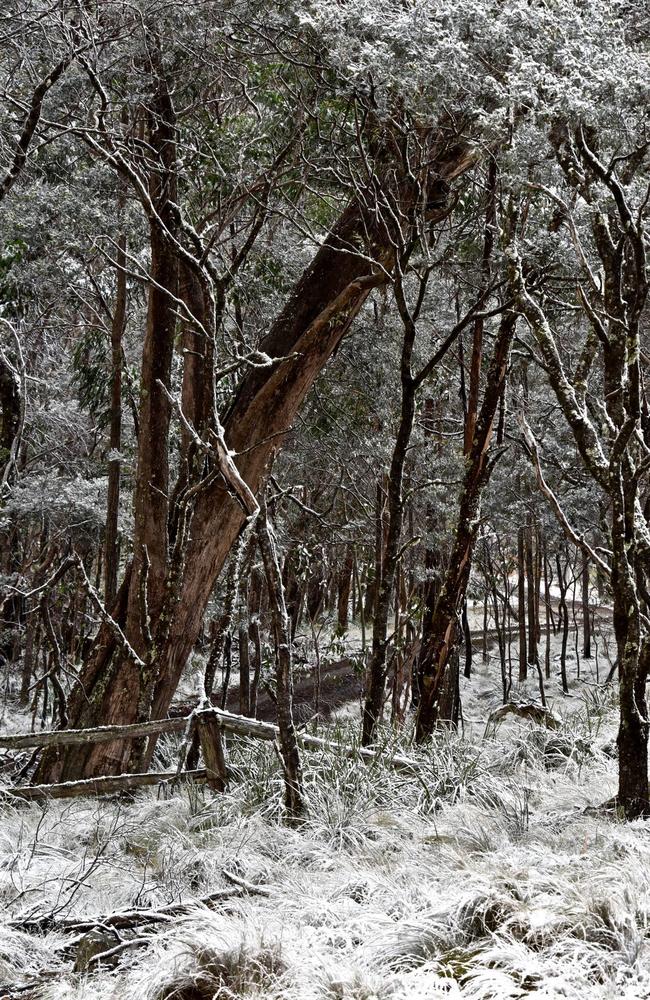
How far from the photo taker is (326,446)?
423 inches

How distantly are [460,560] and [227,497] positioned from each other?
1808 mm

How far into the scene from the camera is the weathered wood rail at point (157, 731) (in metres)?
4.52

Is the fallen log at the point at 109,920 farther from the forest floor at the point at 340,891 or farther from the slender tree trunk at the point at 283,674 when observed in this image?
the slender tree trunk at the point at 283,674

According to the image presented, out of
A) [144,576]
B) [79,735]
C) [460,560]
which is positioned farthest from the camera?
[460,560]

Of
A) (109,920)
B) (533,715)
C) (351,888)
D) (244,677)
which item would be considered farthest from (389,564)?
(244,677)

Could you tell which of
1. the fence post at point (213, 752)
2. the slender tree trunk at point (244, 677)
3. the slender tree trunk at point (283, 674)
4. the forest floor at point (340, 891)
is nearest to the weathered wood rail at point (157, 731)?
the fence post at point (213, 752)

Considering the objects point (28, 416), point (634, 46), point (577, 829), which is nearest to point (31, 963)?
point (577, 829)

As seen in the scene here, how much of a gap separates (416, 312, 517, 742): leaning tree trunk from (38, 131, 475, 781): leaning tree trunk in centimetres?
117

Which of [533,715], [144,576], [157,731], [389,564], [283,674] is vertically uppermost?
[389,564]

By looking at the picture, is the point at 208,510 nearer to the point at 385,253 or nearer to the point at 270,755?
the point at 270,755

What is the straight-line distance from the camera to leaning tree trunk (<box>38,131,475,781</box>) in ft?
19.7

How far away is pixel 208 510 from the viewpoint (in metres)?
6.15

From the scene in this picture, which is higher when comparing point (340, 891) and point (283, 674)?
point (283, 674)

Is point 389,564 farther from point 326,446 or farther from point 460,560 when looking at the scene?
point 326,446
